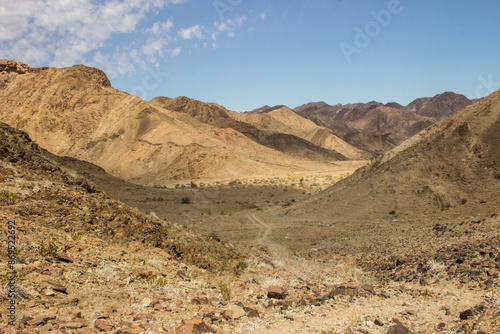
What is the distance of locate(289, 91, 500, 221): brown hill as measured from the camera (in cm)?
1395

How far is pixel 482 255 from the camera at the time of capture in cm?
675

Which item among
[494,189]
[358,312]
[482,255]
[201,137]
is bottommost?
[358,312]

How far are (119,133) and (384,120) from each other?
12999 centimetres

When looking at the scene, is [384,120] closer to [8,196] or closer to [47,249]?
[8,196]

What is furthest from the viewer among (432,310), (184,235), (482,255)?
(184,235)

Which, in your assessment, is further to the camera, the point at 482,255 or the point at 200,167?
the point at 200,167

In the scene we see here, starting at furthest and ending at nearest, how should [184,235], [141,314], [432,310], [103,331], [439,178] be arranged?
[439,178] < [184,235] < [432,310] < [141,314] < [103,331]

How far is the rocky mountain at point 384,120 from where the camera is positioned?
380ft

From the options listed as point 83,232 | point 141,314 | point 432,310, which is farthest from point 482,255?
point 83,232

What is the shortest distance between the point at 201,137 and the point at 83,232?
47.0 meters

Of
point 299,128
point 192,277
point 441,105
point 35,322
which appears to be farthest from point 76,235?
point 441,105

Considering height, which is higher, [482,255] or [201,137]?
[201,137]

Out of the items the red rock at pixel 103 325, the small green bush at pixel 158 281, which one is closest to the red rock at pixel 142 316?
the red rock at pixel 103 325

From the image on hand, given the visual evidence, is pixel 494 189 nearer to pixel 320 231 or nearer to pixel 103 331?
pixel 320 231
